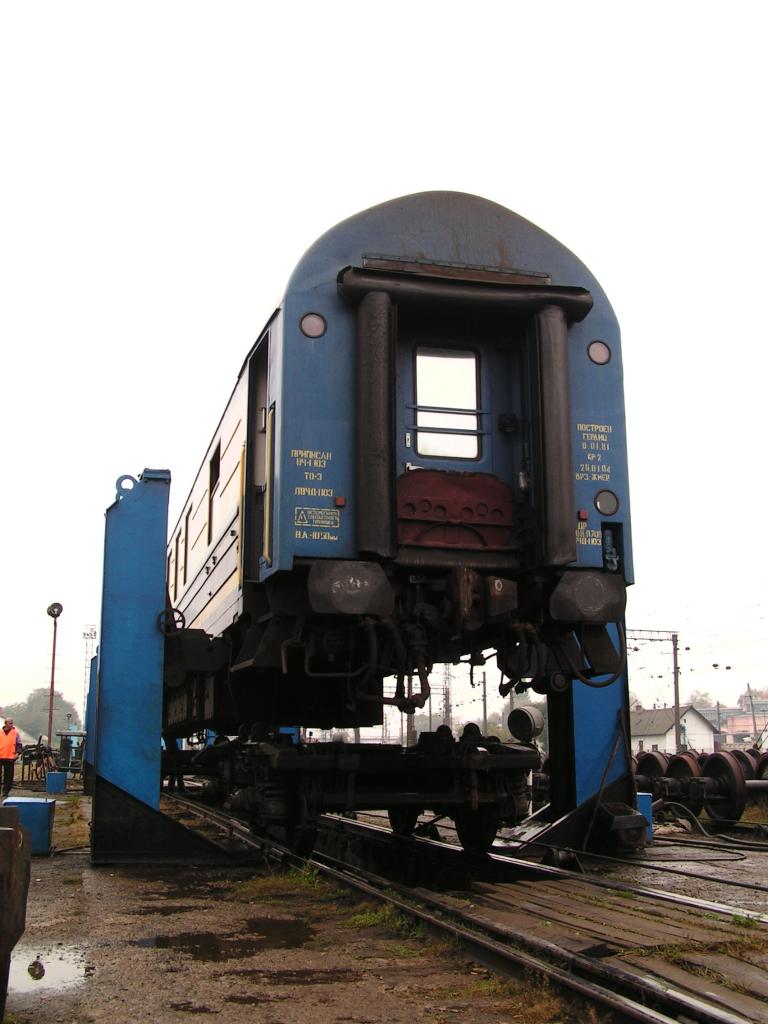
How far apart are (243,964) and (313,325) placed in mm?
4131

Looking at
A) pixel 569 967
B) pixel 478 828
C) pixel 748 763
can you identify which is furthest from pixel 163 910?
pixel 748 763

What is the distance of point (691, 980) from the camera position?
3883 mm

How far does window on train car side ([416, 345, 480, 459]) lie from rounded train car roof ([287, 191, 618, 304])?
69 centimetres

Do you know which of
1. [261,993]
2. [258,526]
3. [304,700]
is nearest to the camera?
[261,993]

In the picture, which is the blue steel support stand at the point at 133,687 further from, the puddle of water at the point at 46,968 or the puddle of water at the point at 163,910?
the puddle of water at the point at 46,968

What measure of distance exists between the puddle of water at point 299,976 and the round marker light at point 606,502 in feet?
12.4

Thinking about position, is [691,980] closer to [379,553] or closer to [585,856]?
[379,553]

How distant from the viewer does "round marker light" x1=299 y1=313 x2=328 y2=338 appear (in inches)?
276

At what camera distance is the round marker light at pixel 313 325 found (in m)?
7.01

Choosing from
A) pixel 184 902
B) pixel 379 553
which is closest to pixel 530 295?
pixel 379 553

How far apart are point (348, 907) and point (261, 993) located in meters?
1.97

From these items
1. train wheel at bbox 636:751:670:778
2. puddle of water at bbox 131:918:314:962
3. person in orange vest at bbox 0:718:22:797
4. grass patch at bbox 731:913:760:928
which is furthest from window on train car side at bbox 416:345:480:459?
person in orange vest at bbox 0:718:22:797

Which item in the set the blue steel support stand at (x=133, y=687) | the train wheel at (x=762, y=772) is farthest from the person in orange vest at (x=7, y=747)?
the train wheel at (x=762, y=772)

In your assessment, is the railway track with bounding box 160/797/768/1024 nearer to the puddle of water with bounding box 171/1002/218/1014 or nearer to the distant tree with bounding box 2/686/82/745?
the puddle of water with bounding box 171/1002/218/1014
